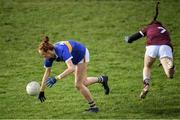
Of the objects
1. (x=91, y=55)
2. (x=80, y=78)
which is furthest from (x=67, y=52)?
(x=91, y=55)

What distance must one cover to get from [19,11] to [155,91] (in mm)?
10687

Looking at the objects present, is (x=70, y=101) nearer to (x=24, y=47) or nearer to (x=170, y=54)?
(x=170, y=54)

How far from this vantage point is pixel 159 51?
12.5 meters

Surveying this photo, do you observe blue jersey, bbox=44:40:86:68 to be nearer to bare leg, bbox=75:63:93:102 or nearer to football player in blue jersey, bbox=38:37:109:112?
football player in blue jersey, bbox=38:37:109:112

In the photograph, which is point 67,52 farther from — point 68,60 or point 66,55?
point 68,60

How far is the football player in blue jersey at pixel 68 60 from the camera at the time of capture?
434 inches

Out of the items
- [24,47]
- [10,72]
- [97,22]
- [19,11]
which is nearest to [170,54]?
[10,72]

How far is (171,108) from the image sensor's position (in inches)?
487

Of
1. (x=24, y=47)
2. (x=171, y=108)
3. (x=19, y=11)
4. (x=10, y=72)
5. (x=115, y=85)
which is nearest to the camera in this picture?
(x=171, y=108)

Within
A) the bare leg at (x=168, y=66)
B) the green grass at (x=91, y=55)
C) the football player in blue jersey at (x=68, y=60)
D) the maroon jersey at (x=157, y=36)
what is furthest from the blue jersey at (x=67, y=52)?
the bare leg at (x=168, y=66)

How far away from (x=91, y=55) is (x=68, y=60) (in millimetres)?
7295

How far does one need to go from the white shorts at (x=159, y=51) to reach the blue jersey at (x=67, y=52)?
1.84 meters

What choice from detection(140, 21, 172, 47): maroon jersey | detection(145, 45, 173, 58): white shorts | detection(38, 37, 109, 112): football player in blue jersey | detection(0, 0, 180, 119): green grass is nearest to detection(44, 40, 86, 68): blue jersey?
detection(38, 37, 109, 112): football player in blue jersey

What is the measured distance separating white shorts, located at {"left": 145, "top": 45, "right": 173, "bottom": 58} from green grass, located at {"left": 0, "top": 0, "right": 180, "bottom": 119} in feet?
4.17
